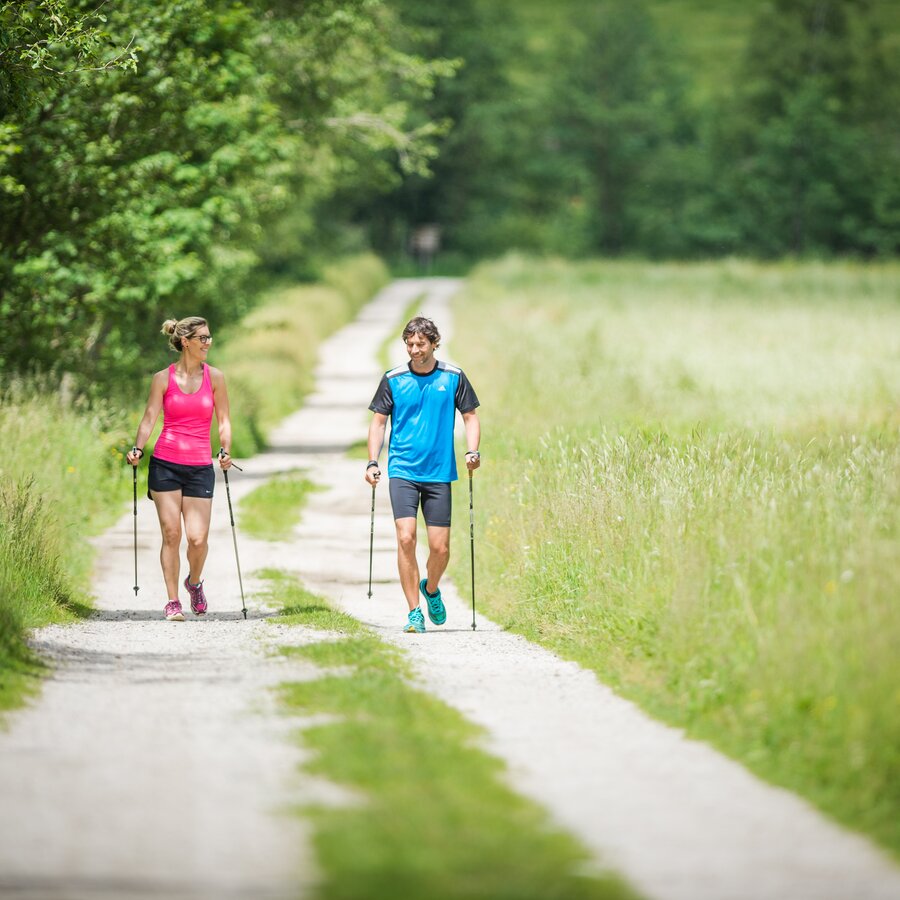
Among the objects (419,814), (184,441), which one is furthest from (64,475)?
(419,814)

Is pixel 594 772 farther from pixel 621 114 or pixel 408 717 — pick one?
pixel 621 114

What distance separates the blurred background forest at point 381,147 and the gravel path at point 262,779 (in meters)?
6.21

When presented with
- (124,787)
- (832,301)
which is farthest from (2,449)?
(832,301)

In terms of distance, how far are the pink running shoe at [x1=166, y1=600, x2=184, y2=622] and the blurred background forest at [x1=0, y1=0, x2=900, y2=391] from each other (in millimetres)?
4722

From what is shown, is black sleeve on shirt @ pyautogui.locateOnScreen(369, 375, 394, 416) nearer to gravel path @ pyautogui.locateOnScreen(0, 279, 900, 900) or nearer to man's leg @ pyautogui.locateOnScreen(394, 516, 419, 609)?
man's leg @ pyautogui.locateOnScreen(394, 516, 419, 609)

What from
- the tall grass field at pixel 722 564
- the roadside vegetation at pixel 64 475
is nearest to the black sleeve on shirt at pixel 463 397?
the tall grass field at pixel 722 564

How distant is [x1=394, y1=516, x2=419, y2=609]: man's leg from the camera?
1073cm

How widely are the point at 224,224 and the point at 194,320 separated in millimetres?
13977

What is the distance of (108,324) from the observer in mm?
23531

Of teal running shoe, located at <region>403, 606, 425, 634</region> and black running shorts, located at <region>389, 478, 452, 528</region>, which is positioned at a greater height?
black running shorts, located at <region>389, 478, 452, 528</region>

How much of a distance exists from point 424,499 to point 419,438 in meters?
0.50

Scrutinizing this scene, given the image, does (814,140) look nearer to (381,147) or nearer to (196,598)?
(381,147)

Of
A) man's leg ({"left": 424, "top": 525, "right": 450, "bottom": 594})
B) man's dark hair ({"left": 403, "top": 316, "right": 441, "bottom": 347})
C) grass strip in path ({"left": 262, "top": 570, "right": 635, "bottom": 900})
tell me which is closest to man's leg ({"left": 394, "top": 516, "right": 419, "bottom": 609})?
man's leg ({"left": 424, "top": 525, "right": 450, "bottom": 594})

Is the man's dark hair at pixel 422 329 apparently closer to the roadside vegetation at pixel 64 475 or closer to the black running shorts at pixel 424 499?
the black running shorts at pixel 424 499
